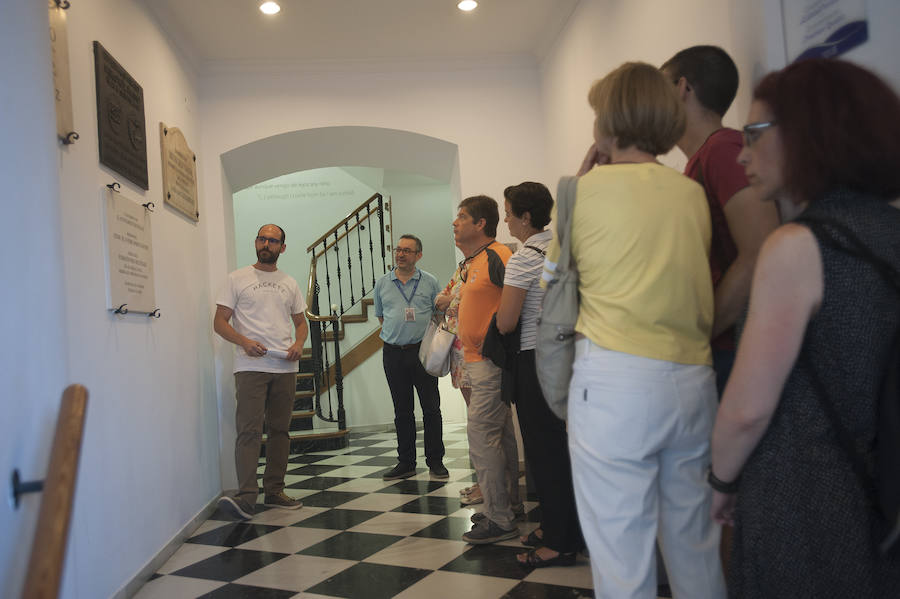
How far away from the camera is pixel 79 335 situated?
239 centimetres

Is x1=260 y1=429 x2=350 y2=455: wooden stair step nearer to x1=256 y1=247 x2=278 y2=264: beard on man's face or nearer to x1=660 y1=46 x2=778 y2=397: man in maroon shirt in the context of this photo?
x1=256 y1=247 x2=278 y2=264: beard on man's face

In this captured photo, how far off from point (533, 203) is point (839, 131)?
1775mm

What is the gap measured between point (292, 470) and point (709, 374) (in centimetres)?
438

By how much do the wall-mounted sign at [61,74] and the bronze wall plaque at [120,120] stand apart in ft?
1.01

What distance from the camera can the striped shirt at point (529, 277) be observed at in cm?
251

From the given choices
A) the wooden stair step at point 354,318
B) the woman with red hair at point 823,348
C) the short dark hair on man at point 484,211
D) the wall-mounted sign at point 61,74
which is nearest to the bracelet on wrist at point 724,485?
the woman with red hair at point 823,348

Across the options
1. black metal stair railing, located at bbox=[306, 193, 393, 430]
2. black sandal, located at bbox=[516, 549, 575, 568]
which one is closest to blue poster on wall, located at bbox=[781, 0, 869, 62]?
black sandal, located at bbox=[516, 549, 575, 568]

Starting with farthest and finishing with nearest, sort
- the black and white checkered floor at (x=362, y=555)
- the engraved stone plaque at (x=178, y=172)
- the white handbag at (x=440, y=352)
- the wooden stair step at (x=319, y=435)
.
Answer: the wooden stair step at (x=319, y=435)
the engraved stone plaque at (x=178, y=172)
the white handbag at (x=440, y=352)
the black and white checkered floor at (x=362, y=555)

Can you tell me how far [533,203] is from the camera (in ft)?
9.13

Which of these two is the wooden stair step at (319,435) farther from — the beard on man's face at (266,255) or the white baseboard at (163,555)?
the beard on man's face at (266,255)

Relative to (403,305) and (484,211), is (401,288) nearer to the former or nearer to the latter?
(403,305)

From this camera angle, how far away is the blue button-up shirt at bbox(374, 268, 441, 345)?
475 cm

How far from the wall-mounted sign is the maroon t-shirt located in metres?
2.05

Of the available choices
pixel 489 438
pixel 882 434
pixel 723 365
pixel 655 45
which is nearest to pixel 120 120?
pixel 489 438
